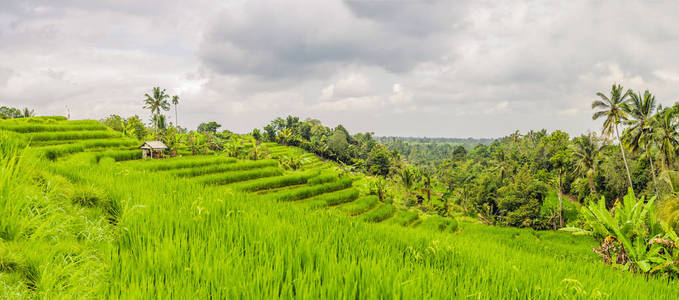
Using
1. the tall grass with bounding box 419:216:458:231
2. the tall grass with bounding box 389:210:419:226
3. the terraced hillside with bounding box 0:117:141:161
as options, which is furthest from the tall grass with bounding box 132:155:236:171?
the tall grass with bounding box 419:216:458:231

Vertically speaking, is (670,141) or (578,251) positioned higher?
(670,141)

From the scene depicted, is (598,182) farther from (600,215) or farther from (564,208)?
(600,215)

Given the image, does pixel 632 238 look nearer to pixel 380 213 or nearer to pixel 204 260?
pixel 204 260

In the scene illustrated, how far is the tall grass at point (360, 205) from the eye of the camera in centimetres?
1869

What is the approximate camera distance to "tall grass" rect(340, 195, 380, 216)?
1869cm

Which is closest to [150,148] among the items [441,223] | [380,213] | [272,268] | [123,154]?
[123,154]

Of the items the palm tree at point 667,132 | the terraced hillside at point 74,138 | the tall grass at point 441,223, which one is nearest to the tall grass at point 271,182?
the terraced hillside at point 74,138

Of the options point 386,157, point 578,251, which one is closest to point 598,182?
point 578,251

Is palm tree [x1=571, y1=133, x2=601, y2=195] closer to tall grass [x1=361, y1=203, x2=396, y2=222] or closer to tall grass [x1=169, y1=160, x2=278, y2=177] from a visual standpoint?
tall grass [x1=361, y1=203, x2=396, y2=222]

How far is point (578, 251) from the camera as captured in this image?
22.0 metres

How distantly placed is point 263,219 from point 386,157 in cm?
5662

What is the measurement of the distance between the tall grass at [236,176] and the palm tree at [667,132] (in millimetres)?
34626

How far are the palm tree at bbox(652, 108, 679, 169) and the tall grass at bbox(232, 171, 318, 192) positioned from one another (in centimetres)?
3240

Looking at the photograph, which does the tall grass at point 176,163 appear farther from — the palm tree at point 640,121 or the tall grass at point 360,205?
the palm tree at point 640,121
